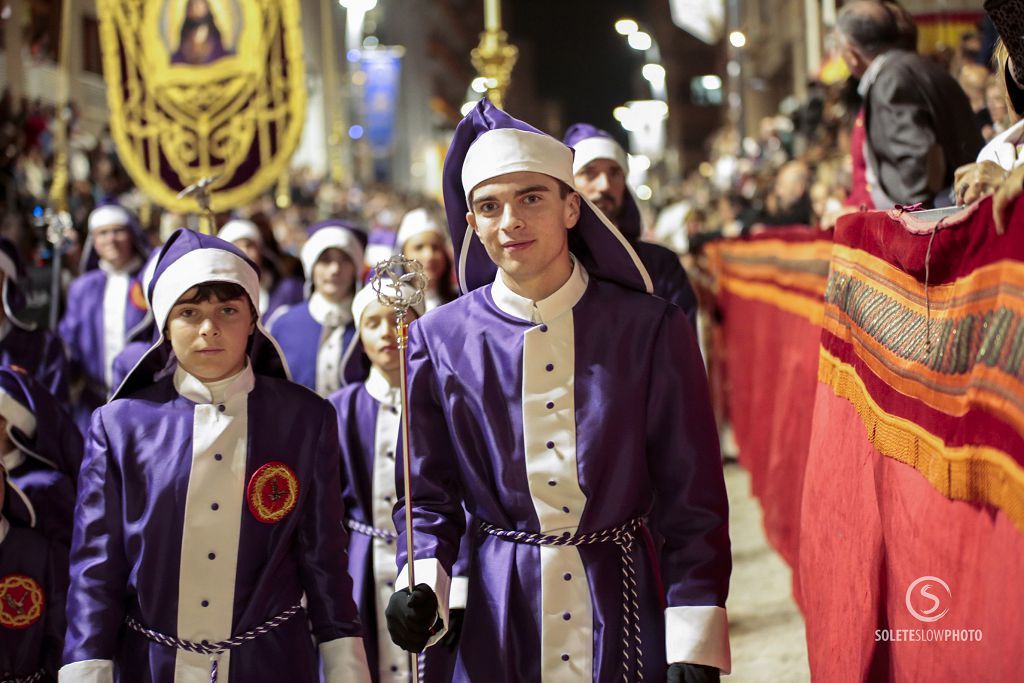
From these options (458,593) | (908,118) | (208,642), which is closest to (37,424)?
(208,642)

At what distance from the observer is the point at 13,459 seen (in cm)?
438

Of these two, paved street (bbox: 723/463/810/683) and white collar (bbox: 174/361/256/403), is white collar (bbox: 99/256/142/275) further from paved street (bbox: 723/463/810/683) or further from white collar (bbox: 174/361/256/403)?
white collar (bbox: 174/361/256/403)

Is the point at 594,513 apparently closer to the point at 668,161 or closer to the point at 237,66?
the point at 237,66

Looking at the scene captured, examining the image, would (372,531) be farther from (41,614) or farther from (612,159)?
(612,159)

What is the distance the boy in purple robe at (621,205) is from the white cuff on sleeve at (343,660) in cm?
223

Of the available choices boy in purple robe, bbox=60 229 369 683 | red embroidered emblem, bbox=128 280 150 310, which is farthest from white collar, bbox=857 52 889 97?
red embroidered emblem, bbox=128 280 150 310

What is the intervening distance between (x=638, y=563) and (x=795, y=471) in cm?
355

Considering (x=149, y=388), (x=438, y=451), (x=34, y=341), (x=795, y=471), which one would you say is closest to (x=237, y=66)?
(x=34, y=341)

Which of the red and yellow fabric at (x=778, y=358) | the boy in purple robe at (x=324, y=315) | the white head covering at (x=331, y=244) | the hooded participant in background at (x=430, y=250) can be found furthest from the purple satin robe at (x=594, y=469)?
the white head covering at (x=331, y=244)

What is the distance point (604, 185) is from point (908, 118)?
128cm

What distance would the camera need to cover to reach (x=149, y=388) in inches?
142

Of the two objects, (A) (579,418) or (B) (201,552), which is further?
(B) (201,552)

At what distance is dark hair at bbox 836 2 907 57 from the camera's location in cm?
554

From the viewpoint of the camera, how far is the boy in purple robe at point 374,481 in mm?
4562
